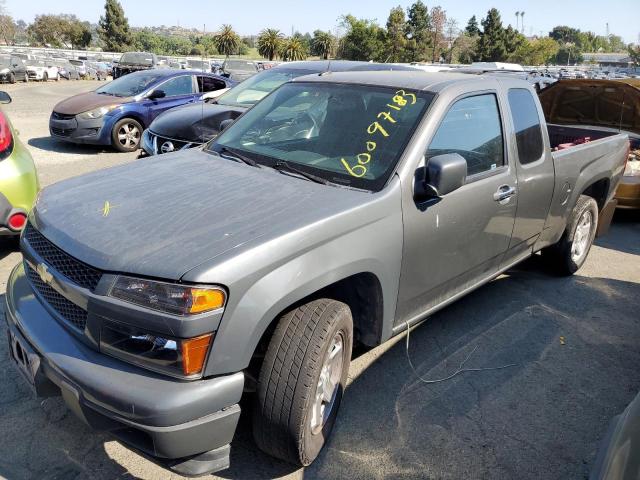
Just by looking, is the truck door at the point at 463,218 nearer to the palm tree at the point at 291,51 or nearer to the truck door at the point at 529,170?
the truck door at the point at 529,170

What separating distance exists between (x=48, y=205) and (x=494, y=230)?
2.67 meters

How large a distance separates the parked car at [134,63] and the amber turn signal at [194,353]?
951 inches

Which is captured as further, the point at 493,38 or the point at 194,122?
the point at 493,38

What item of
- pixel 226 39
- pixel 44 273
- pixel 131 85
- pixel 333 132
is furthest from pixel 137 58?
pixel 226 39

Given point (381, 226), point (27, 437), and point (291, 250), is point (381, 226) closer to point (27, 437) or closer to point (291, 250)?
point (291, 250)

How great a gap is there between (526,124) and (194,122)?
4697mm

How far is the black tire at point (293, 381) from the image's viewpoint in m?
2.39

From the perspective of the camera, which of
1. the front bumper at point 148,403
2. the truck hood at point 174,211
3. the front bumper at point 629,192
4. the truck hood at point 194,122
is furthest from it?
the truck hood at point 194,122

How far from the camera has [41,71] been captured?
29.6 metres

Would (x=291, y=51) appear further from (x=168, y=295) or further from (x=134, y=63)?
(x=168, y=295)

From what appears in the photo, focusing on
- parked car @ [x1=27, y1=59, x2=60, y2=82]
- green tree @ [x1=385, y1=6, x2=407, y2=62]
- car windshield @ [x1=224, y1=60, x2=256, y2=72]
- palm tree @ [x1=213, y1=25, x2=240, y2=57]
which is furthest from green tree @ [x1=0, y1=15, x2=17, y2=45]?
car windshield @ [x1=224, y1=60, x2=256, y2=72]

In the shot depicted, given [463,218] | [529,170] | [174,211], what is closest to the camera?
[174,211]

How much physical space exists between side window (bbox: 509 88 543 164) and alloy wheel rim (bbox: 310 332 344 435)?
2.04 meters

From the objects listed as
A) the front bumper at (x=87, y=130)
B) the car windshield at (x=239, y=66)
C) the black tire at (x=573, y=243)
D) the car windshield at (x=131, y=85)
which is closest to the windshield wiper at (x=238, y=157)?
the black tire at (x=573, y=243)
